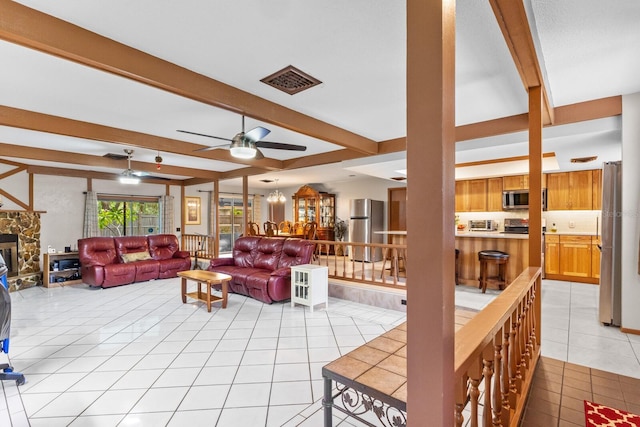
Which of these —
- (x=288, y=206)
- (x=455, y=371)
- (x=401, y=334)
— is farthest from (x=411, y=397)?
(x=288, y=206)

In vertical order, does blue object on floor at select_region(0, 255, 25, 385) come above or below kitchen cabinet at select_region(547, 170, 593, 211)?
below

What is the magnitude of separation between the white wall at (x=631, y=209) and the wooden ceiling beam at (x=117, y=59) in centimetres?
360

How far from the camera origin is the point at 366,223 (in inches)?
329

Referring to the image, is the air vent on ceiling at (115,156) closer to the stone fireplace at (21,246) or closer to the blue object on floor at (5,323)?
the stone fireplace at (21,246)

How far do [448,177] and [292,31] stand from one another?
1798mm

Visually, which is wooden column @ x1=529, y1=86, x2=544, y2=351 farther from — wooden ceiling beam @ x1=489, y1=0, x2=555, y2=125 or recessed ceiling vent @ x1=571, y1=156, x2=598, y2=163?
recessed ceiling vent @ x1=571, y1=156, x2=598, y2=163

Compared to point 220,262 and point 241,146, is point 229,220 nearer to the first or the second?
point 220,262

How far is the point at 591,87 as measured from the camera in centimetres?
307

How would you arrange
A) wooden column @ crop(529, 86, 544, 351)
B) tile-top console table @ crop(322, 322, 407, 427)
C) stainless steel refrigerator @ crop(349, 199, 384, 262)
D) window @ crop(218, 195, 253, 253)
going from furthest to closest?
window @ crop(218, 195, 253, 253)
stainless steel refrigerator @ crop(349, 199, 384, 262)
wooden column @ crop(529, 86, 544, 351)
tile-top console table @ crop(322, 322, 407, 427)

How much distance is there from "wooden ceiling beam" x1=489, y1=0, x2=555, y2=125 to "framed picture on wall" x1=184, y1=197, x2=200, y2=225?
28.8 ft

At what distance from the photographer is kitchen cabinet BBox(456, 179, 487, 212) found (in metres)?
6.98

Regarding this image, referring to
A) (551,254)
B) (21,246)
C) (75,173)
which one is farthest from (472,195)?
(21,246)

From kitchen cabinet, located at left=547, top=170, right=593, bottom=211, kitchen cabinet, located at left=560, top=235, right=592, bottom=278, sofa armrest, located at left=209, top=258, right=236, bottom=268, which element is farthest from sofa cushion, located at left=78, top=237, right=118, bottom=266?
kitchen cabinet, located at left=547, top=170, right=593, bottom=211

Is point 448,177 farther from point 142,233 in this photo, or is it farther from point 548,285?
point 142,233
